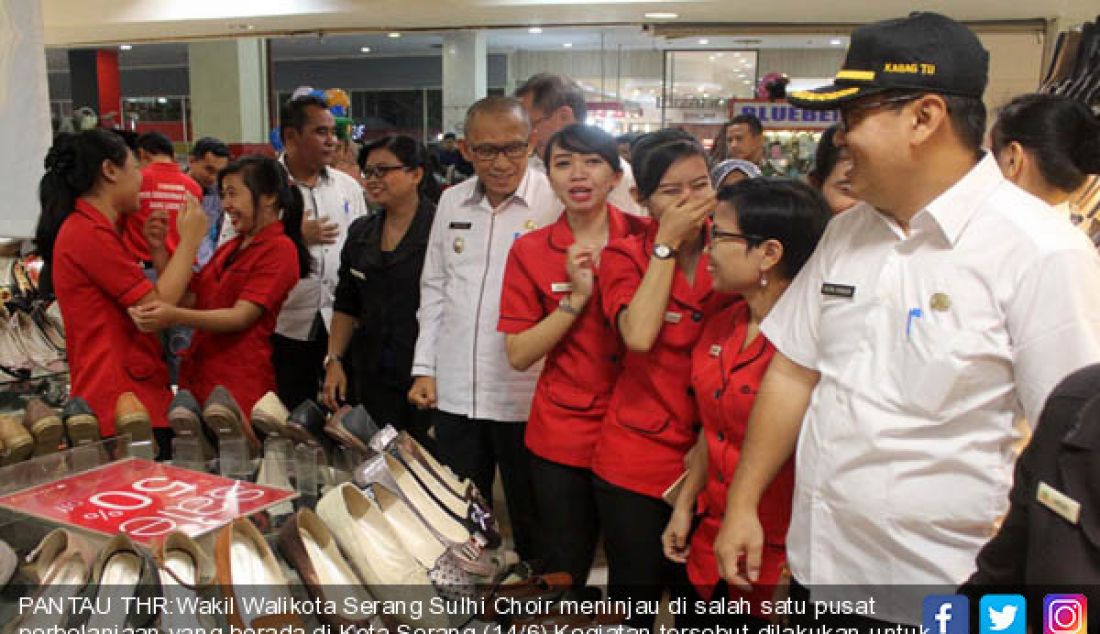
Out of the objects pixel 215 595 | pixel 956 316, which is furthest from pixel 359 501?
pixel 956 316

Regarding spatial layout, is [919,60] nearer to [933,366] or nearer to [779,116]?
[933,366]

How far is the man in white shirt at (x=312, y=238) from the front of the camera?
10.6 feet

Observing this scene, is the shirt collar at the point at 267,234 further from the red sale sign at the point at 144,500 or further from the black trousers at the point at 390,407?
the red sale sign at the point at 144,500

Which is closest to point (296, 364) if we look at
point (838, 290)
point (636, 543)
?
point (636, 543)

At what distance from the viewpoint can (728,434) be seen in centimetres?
167

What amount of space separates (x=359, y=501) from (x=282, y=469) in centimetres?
44

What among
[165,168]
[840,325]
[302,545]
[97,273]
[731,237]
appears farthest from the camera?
[165,168]

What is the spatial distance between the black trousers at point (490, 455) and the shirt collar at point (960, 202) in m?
1.45

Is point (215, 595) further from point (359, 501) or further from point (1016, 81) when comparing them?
point (1016, 81)

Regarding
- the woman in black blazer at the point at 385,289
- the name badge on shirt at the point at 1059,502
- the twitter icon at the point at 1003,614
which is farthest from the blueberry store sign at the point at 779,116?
the name badge on shirt at the point at 1059,502

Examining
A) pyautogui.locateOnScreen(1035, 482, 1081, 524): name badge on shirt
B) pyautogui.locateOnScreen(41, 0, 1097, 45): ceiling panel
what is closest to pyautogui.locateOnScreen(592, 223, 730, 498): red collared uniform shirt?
pyautogui.locateOnScreen(1035, 482, 1081, 524): name badge on shirt

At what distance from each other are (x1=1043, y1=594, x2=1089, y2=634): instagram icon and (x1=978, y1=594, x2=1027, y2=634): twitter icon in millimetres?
70

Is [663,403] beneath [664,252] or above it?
beneath

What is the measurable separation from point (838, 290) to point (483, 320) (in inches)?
49.7
